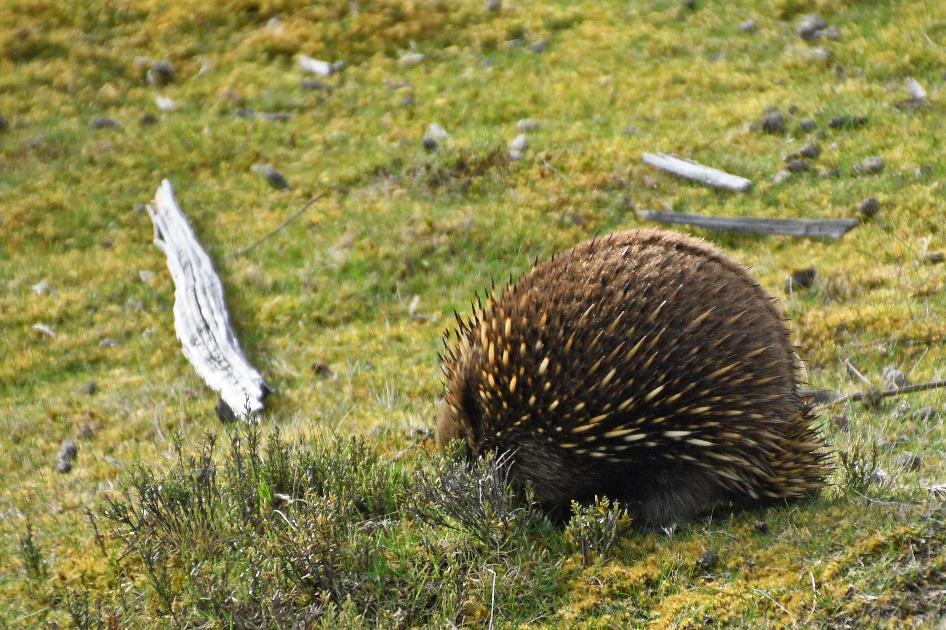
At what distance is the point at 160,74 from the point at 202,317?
554 cm

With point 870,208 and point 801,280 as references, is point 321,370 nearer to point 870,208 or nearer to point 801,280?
point 801,280

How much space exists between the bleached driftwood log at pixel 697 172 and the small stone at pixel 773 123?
929 mm

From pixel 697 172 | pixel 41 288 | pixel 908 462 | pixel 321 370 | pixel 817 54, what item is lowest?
pixel 41 288

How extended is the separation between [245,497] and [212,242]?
5.97 m

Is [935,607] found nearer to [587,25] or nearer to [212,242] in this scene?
[212,242]

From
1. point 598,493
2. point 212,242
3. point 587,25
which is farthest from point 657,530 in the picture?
point 587,25

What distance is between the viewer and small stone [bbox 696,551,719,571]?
4.73m

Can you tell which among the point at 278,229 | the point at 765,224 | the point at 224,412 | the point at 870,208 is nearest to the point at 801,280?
the point at 765,224

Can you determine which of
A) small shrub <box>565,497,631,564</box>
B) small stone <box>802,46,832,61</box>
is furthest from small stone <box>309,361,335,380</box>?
small stone <box>802,46,832,61</box>

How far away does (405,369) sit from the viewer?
8.45 metres

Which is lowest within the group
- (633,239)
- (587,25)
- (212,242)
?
(212,242)

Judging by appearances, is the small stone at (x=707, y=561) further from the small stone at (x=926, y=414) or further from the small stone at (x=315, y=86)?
the small stone at (x=315, y=86)

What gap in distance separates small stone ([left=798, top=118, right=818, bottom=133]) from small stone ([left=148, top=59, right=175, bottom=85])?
791cm

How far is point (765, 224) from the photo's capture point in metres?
9.58
